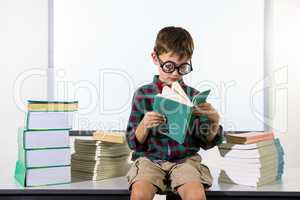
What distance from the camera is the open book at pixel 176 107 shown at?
4.75ft

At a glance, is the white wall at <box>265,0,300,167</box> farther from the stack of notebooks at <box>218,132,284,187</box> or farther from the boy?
the boy

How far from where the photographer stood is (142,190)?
1.48 metres

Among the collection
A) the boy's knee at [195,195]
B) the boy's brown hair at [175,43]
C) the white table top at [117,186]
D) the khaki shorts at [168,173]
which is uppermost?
the boy's brown hair at [175,43]

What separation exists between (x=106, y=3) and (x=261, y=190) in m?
1.47

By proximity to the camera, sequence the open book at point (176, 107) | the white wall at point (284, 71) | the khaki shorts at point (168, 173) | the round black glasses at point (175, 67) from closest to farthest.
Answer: the open book at point (176, 107)
the khaki shorts at point (168, 173)
the round black glasses at point (175, 67)
the white wall at point (284, 71)

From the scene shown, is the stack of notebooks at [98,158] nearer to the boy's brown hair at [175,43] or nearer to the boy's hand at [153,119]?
the boy's hand at [153,119]

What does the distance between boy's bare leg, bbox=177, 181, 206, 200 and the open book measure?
0.54 feet

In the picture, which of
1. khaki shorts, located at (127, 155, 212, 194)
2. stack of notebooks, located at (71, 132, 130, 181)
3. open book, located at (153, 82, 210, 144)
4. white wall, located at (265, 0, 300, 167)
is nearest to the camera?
open book, located at (153, 82, 210, 144)

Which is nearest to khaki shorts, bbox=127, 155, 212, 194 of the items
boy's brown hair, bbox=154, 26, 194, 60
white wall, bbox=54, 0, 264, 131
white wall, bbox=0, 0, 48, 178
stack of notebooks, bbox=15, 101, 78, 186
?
stack of notebooks, bbox=15, 101, 78, 186

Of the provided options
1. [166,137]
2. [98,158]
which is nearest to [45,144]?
[98,158]

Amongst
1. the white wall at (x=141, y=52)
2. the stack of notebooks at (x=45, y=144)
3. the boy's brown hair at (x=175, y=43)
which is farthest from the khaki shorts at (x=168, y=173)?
the white wall at (x=141, y=52)

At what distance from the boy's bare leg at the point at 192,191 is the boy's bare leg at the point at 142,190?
10 centimetres

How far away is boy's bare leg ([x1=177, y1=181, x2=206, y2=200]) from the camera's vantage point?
146 cm

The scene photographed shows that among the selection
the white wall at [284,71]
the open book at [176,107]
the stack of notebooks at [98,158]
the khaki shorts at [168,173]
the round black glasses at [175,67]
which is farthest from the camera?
the white wall at [284,71]
